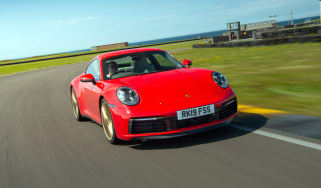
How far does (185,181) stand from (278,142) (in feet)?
4.51

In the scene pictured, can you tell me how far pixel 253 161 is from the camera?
3.69 m

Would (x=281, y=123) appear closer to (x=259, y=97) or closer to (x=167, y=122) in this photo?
(x=167, y=122)

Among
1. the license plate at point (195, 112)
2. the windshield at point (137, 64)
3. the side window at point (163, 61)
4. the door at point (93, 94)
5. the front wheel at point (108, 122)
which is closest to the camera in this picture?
the license plate at point (195, 112)

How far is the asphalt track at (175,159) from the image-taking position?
3.34 meters

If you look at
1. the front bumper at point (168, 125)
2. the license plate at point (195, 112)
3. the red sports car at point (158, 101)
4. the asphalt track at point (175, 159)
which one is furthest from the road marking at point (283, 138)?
the license plate at point (195, 112)

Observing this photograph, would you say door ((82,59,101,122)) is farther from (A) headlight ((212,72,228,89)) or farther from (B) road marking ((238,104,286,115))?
(B) road marking ((238,104,286,115))

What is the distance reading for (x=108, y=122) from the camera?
199 inches

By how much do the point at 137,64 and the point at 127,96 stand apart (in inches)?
48.3

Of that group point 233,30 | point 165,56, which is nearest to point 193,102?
point 165,56

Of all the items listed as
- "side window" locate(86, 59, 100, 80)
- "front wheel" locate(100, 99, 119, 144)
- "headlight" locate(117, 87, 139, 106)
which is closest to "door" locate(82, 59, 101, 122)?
"side window" locate(86, 59, 100, 80)

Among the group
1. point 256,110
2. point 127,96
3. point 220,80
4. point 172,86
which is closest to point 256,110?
point 256,110

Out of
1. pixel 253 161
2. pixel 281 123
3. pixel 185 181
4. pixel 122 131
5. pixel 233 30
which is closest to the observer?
pixel 185 181

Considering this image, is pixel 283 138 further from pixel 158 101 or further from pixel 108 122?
pixel 108 122

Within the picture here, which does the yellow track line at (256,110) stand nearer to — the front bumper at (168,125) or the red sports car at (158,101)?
the red sports car at (158,101)
